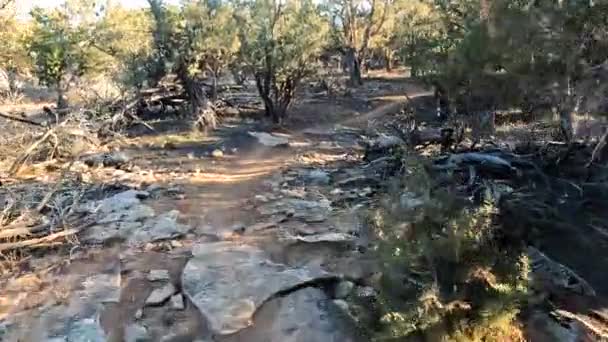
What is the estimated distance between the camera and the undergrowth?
12.3 feet

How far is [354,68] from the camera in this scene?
2080 centimetres

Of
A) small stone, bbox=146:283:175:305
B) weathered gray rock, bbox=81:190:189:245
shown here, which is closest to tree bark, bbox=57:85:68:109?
weathered gray rock, bbox=81:190:189:245

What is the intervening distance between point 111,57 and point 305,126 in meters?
8.01

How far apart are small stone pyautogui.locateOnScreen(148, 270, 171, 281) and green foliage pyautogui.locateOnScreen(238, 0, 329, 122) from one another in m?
7.74

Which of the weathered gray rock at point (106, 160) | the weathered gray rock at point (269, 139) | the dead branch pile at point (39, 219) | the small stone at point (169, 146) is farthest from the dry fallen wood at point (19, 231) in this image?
the weathered gray rock at point (269, 139)

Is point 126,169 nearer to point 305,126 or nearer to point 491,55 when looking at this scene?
point 305,126

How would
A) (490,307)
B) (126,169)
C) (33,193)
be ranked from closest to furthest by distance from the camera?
(490,307) < (33,193) < (126,169)

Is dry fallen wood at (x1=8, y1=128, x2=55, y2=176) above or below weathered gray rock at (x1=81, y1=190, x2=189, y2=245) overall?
above

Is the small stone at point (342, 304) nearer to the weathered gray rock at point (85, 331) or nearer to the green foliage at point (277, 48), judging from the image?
the weathered gray rock at point (85, 331)

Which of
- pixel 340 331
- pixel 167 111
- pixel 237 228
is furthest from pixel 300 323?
pixel 167 111

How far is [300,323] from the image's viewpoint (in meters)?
4.62

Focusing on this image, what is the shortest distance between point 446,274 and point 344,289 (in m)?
1.26

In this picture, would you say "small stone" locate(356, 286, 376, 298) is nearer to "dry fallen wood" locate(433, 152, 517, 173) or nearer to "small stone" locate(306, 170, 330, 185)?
"dry fallen wood" locate(433, 152, 517, 173)

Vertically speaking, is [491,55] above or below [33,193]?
above
